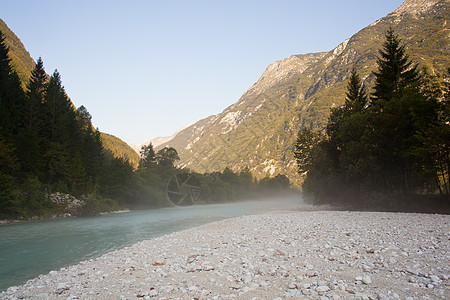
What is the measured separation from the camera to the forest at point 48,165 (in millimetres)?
45281

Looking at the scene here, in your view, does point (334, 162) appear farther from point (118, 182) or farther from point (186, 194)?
point (186, 194)

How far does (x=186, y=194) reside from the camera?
114 metres

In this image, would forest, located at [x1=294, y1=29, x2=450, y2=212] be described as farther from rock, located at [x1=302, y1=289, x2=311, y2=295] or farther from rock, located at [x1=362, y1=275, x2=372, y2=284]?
→ rock, located at [x1=302, y1=289, x2=311, y2=295]

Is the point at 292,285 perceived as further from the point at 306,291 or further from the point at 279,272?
the point at 279,272

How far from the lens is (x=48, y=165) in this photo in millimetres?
57188

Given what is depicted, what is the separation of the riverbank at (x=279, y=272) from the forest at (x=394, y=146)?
1714cm

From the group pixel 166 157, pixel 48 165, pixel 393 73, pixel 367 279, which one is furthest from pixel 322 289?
pixel 166 157

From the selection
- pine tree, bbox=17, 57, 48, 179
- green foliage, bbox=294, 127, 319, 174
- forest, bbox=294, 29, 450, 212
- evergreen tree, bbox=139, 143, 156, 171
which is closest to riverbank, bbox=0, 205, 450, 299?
forest, bbox=294, 29, 450, 212

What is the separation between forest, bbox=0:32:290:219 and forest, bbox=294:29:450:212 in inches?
2132

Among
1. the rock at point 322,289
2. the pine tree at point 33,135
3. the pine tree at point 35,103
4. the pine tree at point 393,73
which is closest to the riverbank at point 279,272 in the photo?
the rock at point 322,289

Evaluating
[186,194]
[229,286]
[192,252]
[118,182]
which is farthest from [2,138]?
[186,194]

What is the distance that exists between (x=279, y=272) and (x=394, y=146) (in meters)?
30.1

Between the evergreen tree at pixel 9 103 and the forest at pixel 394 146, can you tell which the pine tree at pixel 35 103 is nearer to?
the evergreen tree at pixel 9 103

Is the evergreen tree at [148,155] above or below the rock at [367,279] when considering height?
above
